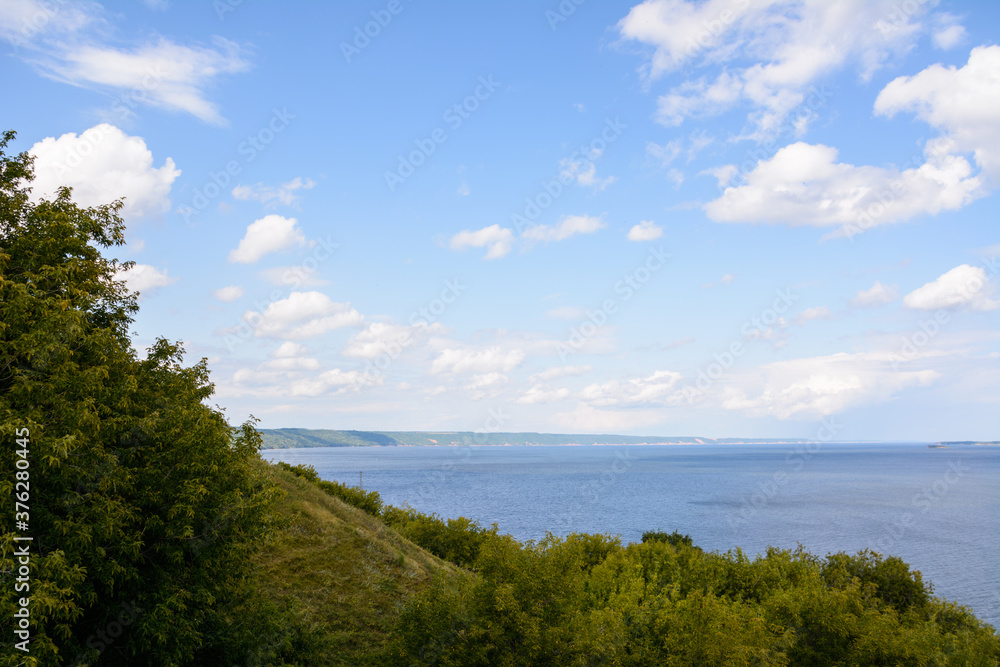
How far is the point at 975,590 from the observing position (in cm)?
6444

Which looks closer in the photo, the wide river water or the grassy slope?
the grassy slope

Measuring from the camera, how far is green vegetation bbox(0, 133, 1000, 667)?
1434cm

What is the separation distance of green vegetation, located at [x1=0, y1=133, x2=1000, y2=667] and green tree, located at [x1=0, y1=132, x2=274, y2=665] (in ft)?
0.18

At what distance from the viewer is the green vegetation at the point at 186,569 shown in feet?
47.1

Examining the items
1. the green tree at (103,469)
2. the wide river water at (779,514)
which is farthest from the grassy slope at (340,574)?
the wide river water at (779,514)

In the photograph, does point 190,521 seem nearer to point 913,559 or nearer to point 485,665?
point 485,665

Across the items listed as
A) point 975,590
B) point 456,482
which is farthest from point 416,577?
point 456,482

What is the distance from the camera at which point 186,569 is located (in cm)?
1823

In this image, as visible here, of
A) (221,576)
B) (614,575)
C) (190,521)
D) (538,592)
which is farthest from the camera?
(614,575)

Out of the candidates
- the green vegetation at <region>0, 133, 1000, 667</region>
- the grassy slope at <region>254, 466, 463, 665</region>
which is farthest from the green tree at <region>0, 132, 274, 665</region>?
the grassy slope at <region>254, 466, 463, 665</region>

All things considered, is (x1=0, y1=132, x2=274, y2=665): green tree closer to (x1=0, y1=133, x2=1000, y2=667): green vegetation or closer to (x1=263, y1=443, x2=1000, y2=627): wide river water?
(x1=0, y1=133, x2=1000, y2=667): green vegetation

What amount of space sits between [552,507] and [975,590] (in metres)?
77.1

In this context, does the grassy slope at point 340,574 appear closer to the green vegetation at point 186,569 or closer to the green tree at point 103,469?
the green vegetation at point 186,569

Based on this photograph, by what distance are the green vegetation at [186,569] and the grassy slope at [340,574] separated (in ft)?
0.50
